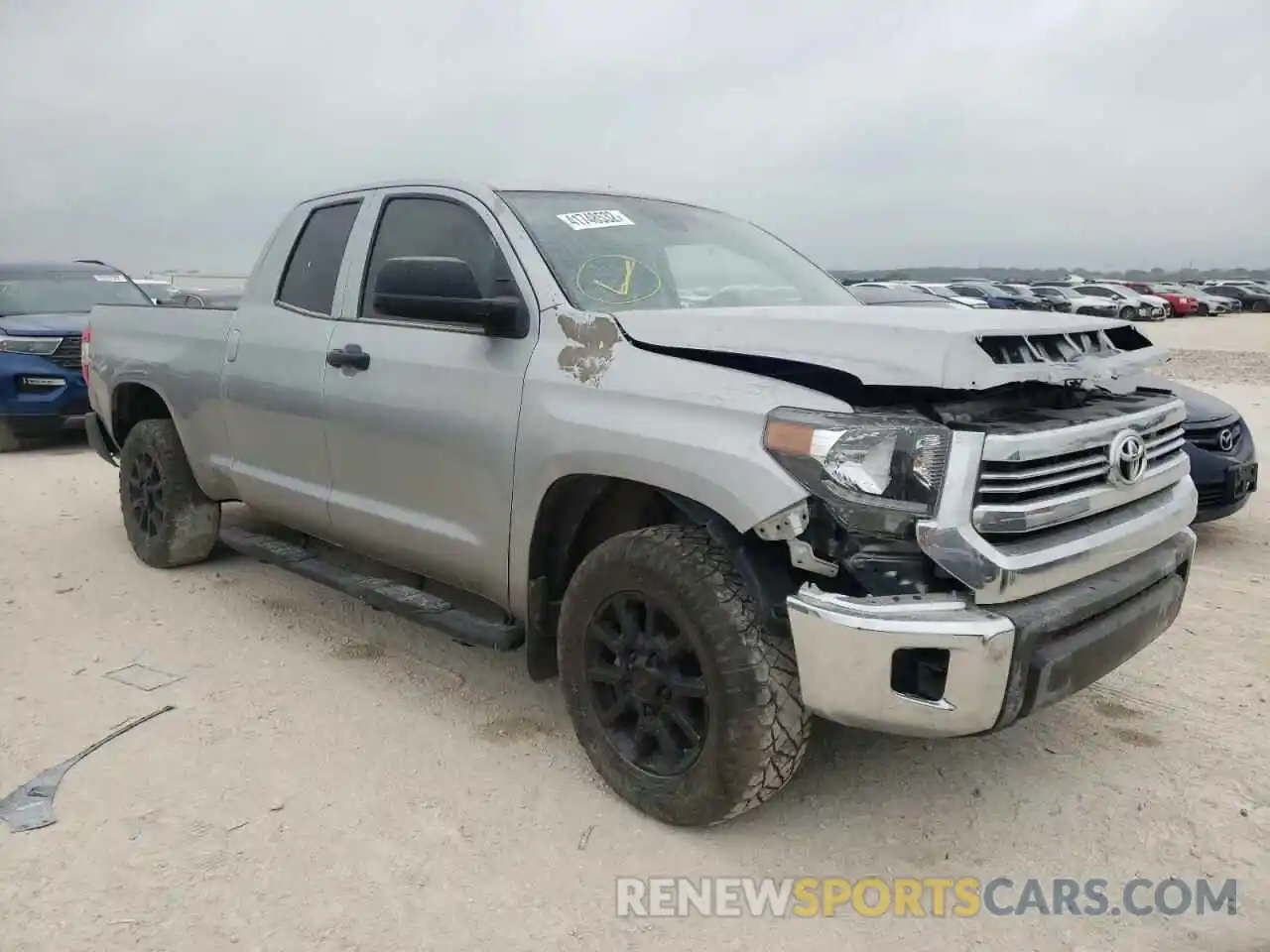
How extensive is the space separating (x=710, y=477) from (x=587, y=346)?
673 millimetres

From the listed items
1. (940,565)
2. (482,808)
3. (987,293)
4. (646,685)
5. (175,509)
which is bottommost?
(482,808)

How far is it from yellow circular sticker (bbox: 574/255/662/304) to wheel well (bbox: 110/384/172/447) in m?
3.16

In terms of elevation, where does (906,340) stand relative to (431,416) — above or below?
above

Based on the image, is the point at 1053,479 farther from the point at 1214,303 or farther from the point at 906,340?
the point at 1214,303

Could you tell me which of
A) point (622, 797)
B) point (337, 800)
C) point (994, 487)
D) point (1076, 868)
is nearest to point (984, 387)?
point (994, 487)

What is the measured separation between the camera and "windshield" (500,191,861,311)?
3.36m

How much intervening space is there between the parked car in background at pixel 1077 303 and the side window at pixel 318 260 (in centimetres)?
3023

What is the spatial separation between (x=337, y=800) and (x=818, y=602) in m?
1.64

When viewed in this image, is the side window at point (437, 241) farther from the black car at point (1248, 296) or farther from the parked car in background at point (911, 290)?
the black car at point (1248, 296)

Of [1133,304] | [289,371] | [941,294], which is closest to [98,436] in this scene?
[289,371]

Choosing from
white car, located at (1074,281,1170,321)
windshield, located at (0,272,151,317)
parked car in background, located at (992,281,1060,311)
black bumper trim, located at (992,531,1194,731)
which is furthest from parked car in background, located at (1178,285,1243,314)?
black bumper trim, located at (992,531,1194,731)

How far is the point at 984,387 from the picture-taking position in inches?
97.0

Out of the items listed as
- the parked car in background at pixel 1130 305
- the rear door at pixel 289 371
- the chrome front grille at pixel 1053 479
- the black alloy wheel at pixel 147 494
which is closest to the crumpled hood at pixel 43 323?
the black alloy wheel at pixel 147 494

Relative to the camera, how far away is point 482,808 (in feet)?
9.88
